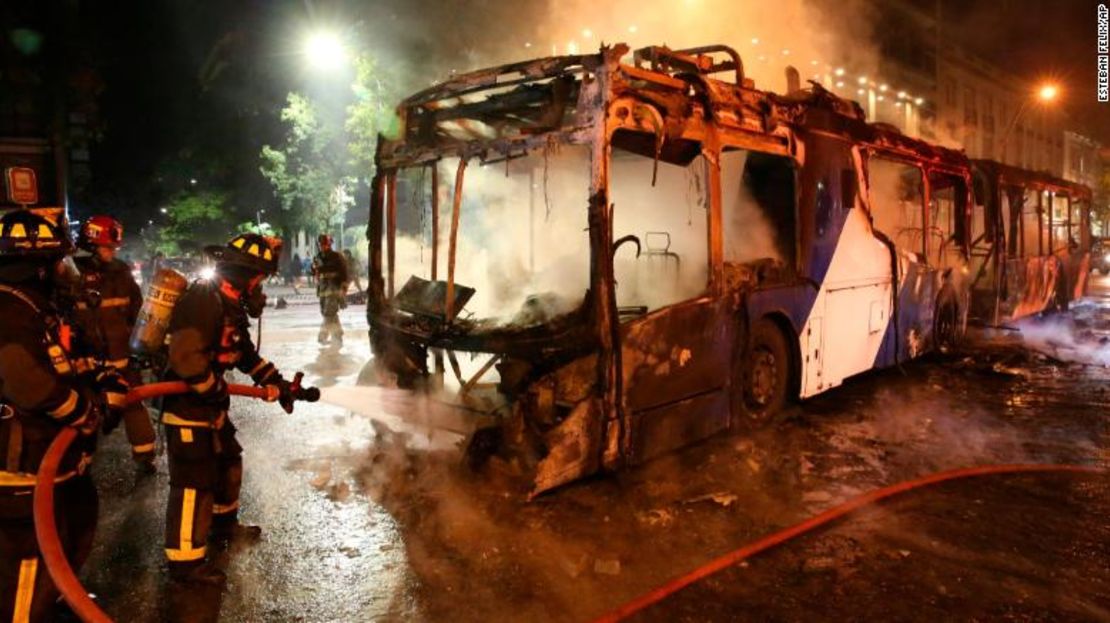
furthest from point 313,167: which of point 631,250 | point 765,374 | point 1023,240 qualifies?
point 765,374

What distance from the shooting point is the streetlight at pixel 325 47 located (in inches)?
660

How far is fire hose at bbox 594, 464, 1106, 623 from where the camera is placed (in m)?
3.32

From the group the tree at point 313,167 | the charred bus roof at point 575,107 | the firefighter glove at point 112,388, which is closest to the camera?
the firefighter glove at point 112,388

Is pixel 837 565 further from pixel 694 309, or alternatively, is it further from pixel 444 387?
pixel 444 387

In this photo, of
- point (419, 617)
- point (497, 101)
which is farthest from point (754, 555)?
point (497, 101)

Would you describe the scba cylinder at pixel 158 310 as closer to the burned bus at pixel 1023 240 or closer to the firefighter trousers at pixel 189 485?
the firefighter trousers at pixel 189 485

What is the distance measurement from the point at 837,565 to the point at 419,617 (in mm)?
2213

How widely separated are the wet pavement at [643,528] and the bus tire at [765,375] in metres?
0.23

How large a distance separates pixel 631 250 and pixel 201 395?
4.20m

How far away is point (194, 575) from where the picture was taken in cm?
350

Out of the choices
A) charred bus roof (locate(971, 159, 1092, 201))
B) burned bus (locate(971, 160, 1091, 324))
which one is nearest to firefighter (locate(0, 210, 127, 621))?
burned bus (locate(971, 160, 1091, 324))

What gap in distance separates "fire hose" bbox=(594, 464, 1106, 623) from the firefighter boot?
6.42ft

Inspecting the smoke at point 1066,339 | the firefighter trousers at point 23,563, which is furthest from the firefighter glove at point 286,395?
the smoke at point 1066,339

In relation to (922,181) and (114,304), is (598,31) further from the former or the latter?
(114,304)
